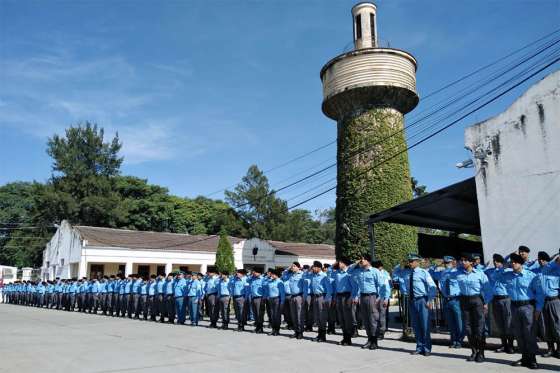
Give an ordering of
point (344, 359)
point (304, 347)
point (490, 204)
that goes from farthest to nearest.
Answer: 1. point (490, 204)
2. point (304, 347)
3. point (344, 359)

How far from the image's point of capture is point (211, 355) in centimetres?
866

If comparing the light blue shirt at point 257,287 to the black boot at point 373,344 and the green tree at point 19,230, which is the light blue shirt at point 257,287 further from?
the green tree at point 19,230

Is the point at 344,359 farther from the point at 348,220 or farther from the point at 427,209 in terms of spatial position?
the point at 348,220

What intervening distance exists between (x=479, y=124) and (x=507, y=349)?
556cm

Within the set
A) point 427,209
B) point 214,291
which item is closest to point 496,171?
point 427,209

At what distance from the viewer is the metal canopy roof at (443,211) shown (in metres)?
12.2

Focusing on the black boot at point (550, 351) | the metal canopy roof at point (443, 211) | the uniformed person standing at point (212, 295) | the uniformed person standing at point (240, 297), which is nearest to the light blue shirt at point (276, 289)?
the uniformed person standing at point (240, 297)

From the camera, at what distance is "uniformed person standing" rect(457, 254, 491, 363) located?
25.8 feet

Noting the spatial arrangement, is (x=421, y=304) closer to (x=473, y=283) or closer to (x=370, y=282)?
(x=473, y=283)

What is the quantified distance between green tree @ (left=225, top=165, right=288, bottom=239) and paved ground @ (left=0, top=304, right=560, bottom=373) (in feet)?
146

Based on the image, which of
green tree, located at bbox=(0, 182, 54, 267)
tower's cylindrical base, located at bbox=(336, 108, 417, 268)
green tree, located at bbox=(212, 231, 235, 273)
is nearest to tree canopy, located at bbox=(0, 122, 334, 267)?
green tree, located at bbox=(0, 182, 54, 267)

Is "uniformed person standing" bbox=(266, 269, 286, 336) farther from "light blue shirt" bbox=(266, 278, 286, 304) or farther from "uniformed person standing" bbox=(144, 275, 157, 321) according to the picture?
"uniformed person standing" bbox=(144, 275, 157, 321)

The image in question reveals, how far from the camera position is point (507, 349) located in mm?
8633

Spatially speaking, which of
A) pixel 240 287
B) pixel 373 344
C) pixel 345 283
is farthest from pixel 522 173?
pixel 240 287
